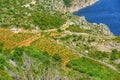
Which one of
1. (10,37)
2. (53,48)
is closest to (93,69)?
(53,48)

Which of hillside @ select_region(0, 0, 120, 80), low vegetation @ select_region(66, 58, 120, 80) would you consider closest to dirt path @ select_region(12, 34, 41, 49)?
hillside @ select_region(0, 0, 120, 80)

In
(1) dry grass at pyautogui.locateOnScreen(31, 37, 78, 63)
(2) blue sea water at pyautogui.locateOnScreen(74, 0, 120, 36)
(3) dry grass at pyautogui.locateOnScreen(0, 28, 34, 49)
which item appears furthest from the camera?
(2) blue sea water at pyautogui.locateOnScreen(74, 0, 120, 36)

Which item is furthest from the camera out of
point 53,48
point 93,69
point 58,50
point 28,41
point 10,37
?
point 10,37

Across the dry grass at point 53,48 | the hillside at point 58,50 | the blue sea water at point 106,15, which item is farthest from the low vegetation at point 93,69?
the blue sea water at point 106,15

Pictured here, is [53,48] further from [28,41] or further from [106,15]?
[106,15]

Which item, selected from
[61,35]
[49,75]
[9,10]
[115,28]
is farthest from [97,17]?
[49,75]

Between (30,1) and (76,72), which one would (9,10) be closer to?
(30,1)

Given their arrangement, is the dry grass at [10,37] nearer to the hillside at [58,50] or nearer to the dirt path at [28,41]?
the hillside at [58,50]

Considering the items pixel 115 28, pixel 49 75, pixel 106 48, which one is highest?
pixel 49 75

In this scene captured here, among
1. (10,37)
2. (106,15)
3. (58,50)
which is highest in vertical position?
(10,37)

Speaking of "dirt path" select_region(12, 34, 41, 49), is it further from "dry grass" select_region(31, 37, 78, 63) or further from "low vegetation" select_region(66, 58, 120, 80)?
"low vegetation" select_region(66, 58, 120, 80)

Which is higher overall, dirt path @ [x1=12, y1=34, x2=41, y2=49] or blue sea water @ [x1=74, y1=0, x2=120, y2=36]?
dirt path @ [x1=12, y1=34, x2=41, y2=49]
